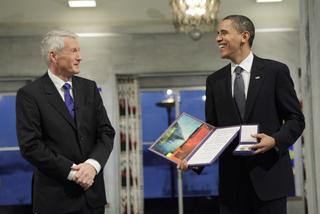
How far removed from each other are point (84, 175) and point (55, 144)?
21 centimetres

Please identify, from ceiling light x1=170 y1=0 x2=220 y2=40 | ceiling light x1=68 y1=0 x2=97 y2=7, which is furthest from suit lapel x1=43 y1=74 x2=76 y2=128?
ceiling light x1=68 y1=0 x2=97 y2=7

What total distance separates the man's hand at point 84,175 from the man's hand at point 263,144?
0.72 metres

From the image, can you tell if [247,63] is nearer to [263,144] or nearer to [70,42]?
[263,144]

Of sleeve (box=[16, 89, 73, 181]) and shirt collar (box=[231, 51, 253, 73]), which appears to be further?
shirt collar (box=[231, 51, 253, 73])

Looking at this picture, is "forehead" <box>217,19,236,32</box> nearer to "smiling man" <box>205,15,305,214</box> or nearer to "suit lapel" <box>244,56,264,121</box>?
"smiling man" <box>205,15,305,214</box>

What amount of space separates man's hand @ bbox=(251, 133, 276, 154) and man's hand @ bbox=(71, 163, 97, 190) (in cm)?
72

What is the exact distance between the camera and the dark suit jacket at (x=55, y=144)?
2.12 meters

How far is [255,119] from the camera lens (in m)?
2.12

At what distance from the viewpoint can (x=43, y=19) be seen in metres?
6.50

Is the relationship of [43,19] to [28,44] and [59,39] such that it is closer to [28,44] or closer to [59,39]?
[28,44]

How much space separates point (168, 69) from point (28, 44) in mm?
2022

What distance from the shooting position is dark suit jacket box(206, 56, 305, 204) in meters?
2.08

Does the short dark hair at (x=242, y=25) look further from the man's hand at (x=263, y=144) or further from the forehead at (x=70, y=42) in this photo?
the forehead at (x=70, y=42)

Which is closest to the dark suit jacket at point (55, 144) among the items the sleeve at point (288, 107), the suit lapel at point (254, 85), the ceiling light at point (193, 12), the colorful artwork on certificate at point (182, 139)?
the colorful artwork on certificate at point (182, 139)
